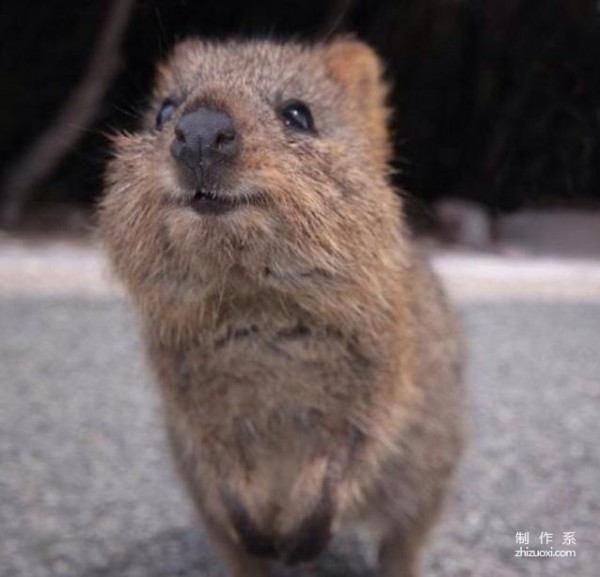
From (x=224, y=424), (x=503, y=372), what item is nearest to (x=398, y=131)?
(x=224, y=424)

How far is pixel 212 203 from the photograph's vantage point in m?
1.55

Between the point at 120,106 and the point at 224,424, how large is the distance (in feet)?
1.96

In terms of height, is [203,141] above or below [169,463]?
above

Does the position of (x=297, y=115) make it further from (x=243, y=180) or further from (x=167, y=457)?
(x=167, y=457)

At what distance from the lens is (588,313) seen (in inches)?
183

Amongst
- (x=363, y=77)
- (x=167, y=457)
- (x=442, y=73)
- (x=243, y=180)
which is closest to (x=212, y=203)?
(x=243, y=180)

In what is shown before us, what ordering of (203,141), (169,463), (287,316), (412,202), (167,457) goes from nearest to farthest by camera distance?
(203,141) → (287,316) → (412,202) → (169,463) → (167,457)

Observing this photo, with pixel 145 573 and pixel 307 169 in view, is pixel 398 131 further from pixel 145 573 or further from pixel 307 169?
pixel 145 573

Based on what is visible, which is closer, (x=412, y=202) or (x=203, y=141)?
(x=203, y=141)

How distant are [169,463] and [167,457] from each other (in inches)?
7.0

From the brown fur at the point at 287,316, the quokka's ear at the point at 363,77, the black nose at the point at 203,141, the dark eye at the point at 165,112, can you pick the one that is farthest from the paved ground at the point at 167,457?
the black nose at the point at 203,141

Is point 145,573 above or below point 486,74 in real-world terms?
below

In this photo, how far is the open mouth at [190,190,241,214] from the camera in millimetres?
1539

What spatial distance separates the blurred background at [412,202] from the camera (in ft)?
5.74
